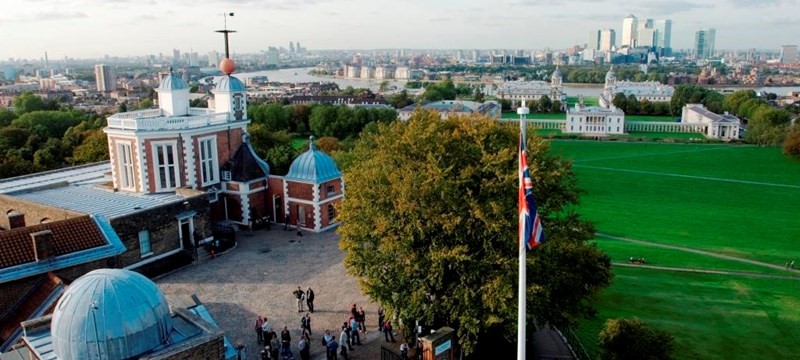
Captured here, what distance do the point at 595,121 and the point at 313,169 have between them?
103203 millimetres

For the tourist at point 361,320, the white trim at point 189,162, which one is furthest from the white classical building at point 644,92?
the tourist at point 361,320

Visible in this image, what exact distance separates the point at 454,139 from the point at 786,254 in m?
34.2

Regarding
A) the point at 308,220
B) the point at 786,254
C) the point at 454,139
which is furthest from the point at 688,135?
the point at 454,139

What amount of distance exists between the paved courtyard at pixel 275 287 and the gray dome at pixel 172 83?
10.9 m

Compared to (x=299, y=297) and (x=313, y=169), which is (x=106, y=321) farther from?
(x=313, y=169)

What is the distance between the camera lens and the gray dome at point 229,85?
4016 centimetres

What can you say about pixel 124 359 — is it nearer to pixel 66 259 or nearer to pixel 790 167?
pixel 66 259

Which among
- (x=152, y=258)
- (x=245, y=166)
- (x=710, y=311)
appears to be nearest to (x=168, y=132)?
(x=245, y=166)

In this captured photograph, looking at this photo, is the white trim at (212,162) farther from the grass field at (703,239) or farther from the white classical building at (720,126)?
the white classical building at (720,126)

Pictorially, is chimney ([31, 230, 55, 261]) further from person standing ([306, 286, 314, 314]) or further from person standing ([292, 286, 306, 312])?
person standing ([306, 286, 314, 314])

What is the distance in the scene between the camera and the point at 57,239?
23.6 m

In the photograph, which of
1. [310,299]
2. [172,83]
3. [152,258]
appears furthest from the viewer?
[172,83]

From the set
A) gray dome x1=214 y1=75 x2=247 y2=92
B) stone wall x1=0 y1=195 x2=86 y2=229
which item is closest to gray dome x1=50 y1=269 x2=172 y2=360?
stone wall x1=0 y1=195 x2=86 y2=229

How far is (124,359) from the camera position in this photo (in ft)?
47.3
